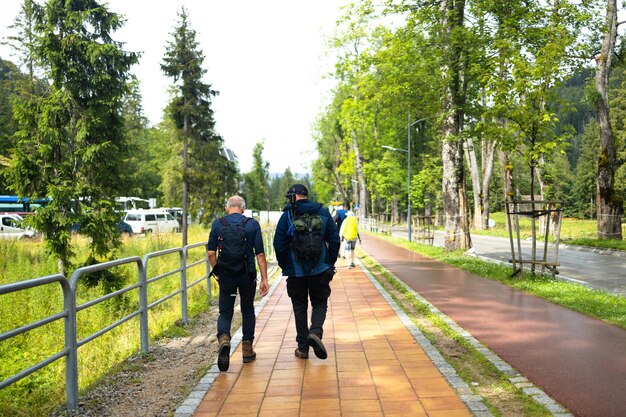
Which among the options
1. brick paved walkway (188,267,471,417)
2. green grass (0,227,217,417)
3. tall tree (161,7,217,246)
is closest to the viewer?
brick paved walkway (188,267,471,417)

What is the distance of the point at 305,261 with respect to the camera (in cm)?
614

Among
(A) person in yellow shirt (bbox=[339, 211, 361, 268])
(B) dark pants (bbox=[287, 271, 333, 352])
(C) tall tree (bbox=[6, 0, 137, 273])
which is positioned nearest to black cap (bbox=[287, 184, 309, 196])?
(B) dark pants (bbox=[287, 271, 333, 352])

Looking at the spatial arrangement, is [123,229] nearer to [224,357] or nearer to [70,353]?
[224,357]

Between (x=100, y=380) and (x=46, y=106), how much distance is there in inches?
564

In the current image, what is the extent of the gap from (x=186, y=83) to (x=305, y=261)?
3278 centimetres

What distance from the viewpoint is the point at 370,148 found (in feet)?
180

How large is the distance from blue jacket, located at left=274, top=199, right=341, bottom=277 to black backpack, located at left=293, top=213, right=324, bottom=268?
0.10 metres

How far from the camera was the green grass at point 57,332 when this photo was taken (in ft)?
18.9

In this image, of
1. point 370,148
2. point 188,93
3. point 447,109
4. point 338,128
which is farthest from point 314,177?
point 447,109

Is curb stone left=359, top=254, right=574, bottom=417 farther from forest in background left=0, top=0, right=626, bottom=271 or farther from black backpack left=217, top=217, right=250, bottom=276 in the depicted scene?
forest in background left=0, top=0, right=626, bottom=271

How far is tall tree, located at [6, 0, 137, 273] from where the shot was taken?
1739cm

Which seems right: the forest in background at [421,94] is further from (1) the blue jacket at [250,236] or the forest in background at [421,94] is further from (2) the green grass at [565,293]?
(1) the blue jacket at [250,236]

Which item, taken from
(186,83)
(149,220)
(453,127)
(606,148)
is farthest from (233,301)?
(149,220)

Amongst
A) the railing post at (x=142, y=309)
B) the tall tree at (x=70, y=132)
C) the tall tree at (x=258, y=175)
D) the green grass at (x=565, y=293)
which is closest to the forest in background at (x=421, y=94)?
the tall tree at (x=70, y=132)
